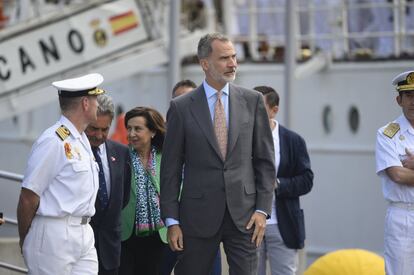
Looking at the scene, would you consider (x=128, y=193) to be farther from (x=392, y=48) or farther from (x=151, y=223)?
(x=392, y=48)

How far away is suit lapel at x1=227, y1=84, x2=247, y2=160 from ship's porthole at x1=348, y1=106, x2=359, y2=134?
10.7 metres

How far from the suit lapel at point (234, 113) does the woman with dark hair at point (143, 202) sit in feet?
4.68

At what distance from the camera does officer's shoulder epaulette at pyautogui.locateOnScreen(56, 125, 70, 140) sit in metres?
7.37

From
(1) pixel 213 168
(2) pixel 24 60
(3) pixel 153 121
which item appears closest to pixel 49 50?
(2) pixel 24 60

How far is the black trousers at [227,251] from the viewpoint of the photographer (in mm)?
7641

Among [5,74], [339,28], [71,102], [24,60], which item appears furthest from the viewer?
[339,28]

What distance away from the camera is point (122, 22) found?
1656cm

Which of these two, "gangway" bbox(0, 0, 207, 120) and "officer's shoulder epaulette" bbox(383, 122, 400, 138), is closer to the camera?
"officer's shoulder epaulette" bbox(383, 122, 400, 138)

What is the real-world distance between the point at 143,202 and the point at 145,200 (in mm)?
21

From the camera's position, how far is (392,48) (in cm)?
1844

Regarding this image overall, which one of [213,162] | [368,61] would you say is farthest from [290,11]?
[213,162]

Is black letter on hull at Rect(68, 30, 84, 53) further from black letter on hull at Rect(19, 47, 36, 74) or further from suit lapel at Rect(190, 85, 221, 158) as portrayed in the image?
suit lapel at Rect(190, 85, 221, 158)

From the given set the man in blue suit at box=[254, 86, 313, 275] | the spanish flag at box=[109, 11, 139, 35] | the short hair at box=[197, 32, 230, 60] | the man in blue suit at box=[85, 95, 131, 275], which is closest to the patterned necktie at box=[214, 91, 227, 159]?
the short hair at box=[197, 32, 230, 60]

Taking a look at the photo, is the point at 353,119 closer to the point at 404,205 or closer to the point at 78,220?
the point at 404,205
